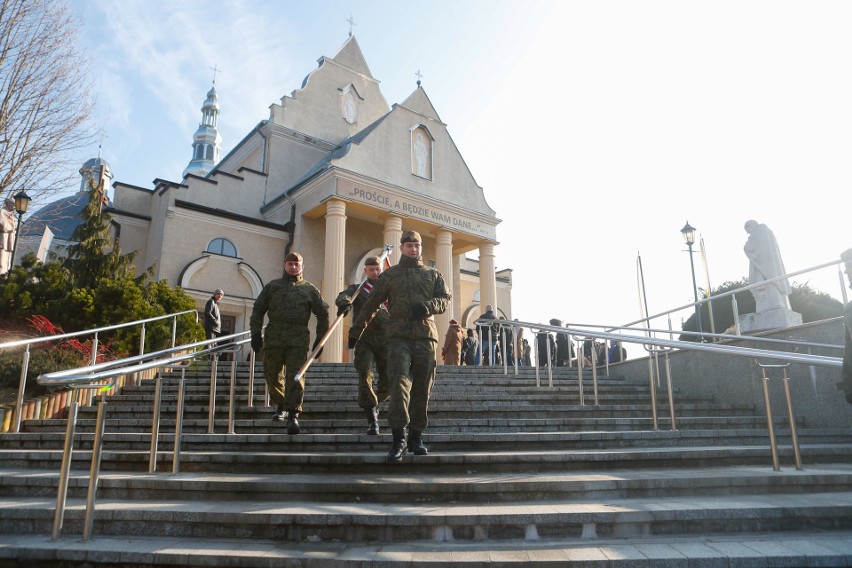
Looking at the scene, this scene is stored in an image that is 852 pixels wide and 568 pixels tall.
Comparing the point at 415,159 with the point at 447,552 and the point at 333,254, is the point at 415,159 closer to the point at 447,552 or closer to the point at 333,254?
the point at 333,254

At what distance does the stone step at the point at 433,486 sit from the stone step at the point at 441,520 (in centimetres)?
27

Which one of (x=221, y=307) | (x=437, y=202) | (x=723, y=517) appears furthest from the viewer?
(x=437, y=202)

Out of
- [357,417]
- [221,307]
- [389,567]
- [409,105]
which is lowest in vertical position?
[389,567]

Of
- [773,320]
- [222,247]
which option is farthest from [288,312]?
[222,247]

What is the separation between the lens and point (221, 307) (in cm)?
1941

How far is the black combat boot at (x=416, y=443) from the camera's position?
17.0 feet

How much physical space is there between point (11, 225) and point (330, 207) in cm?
926

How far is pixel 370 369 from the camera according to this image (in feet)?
21.5

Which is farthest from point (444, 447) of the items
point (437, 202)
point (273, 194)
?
point (273, 194)

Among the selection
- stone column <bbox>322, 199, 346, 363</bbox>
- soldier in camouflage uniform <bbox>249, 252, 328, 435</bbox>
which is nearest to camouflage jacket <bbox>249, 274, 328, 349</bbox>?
soldier in camouflage uniform <bbox>249, 252, 328, 435</bbox>

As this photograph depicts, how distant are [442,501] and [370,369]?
2.40m

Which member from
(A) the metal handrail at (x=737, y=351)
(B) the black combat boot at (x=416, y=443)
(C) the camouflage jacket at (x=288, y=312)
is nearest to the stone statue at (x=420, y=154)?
(A) the metal handrail at (x=737, y=351)

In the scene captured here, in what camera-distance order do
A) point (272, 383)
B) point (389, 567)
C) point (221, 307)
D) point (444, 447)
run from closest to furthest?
1. point (389, 567)
2. point (444, 447)
3. point (272, 383)
4. point (221, 307)

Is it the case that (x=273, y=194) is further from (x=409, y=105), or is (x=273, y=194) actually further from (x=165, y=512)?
(x=165, y=512)
